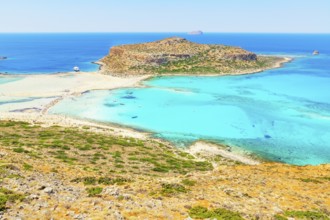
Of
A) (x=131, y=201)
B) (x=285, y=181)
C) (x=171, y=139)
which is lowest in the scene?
(x=171, y=139)

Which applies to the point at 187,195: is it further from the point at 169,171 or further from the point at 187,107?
the point at 187,107

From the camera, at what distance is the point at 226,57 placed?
523 ft

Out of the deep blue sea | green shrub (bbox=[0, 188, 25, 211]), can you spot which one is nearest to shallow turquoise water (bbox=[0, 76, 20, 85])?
the deep blue sea

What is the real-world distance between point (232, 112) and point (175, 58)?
78.2 metres

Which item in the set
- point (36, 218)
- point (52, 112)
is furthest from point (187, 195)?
point (52, 112)

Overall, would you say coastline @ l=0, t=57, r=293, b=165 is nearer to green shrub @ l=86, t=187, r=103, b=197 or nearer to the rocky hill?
the rocky hill

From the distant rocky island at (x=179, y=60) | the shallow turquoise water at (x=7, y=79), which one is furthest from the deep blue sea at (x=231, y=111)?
the shallow turquoise water at (x=7, y=79)

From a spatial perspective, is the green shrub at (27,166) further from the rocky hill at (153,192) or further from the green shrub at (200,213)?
the green shrub at (200,213)

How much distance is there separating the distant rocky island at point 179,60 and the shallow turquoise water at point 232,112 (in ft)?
56.0

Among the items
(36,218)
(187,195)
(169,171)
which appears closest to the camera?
(36,218)

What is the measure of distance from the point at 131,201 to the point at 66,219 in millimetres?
4513

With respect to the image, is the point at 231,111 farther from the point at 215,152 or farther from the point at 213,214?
the point at 213,214

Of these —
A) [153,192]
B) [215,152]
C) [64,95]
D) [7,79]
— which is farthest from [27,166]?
[7,79]

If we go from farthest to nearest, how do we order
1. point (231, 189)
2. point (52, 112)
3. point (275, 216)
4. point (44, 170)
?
point (52, 112)
point (44, 170)
point (231, 189)
point (275, 216)
